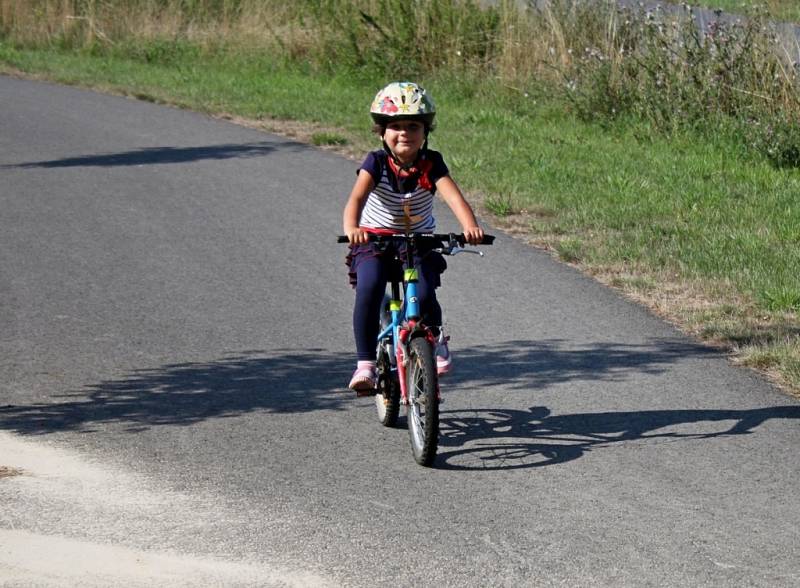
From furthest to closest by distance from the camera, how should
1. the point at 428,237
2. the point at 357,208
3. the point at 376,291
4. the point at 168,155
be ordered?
the point at 168,155
the point at 376,291
the point at 357,208
the point at 428,237

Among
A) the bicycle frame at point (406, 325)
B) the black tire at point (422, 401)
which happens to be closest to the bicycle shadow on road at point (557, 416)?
the black tire at point (422, 401)

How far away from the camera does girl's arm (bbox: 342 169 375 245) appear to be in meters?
6.29

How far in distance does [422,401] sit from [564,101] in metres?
11.4

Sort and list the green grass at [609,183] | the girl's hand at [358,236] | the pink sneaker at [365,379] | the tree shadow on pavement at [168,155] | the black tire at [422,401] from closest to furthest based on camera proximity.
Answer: the black tire at [422,401] → the girl's hand at [358,236] → the pink sneaker at [365,379] → the green grass at [609,183] → the tree shadow on pavement at [168,155]

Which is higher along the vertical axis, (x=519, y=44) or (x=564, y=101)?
(x=519, y=44)

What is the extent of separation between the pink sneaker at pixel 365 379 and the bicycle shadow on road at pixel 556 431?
0.40 m

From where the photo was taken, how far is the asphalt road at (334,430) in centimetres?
525

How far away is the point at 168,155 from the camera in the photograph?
15422 millimetres

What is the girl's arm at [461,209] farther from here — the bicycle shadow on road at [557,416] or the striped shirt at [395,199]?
the bicycle shadow on road at [557,416]

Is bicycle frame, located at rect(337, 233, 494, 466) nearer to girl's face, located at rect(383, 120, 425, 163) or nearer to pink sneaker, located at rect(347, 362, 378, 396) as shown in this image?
pink sneaker, located at rect(347, 362, 378, 396)

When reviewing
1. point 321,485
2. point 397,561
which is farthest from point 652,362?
point 397,561

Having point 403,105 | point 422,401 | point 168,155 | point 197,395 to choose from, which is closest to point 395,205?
point 403,105

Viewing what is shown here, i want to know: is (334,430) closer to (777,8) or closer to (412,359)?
(412,359)

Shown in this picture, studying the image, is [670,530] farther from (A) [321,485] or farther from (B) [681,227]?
(B) [681,227]
